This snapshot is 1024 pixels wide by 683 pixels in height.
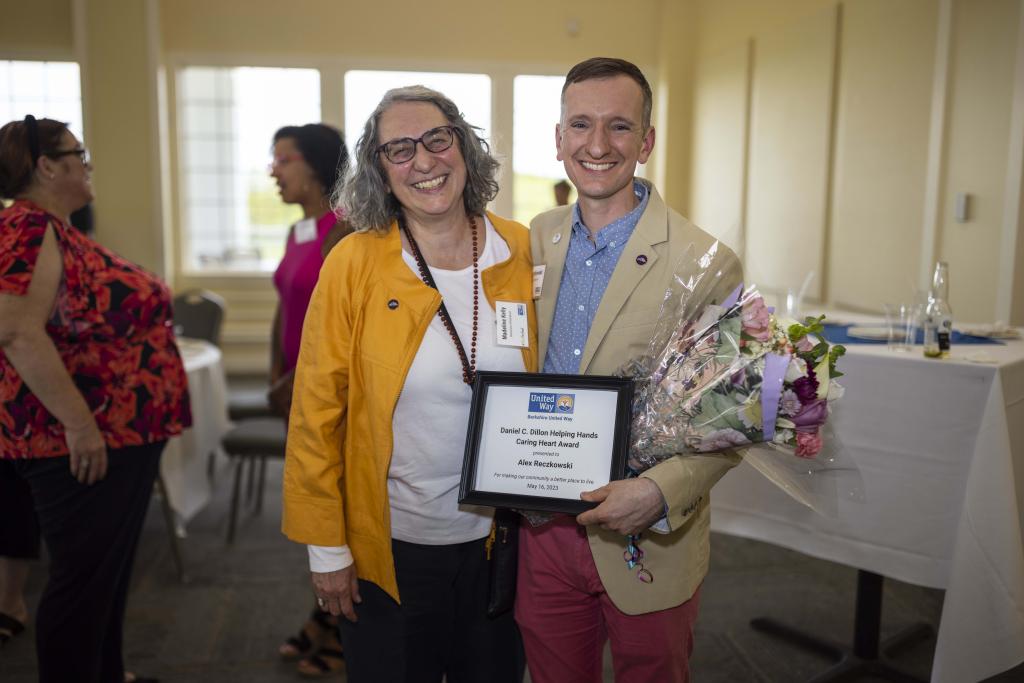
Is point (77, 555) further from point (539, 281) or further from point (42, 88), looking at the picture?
point (42, 88)

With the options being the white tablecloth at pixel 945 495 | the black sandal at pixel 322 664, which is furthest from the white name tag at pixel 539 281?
the black sandal at pixel 322 664

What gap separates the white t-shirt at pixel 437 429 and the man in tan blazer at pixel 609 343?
5.2 inches

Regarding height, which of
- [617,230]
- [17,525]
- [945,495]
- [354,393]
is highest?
[617,230]

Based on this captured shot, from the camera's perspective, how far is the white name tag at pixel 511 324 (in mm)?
1583

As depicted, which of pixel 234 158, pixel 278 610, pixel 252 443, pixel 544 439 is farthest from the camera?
pixel 234 158

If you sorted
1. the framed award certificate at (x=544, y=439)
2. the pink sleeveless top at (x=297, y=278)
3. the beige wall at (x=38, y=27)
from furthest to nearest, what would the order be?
the beige wall at (x=38, y=27)
the pink sleeveless top at (x=297, y=278)
the framed award certificate at (x=544, y=439)

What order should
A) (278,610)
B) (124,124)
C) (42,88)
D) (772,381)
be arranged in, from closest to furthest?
(772,381)
(278,610)
(124,124)
(42,88)

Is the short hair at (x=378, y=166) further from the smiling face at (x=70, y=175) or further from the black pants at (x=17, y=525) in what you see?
the black pants at (x=17, y=525)

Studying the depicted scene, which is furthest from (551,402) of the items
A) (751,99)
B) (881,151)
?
(751,99)

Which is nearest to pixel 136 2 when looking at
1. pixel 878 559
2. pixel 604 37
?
pixel 604 37

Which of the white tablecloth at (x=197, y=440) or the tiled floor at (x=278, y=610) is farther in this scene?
the white tablecloth at (x=197, y=440)

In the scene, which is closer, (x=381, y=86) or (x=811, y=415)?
(x=811, y=415)

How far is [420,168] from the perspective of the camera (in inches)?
62.9

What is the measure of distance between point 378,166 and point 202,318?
3686 mm
